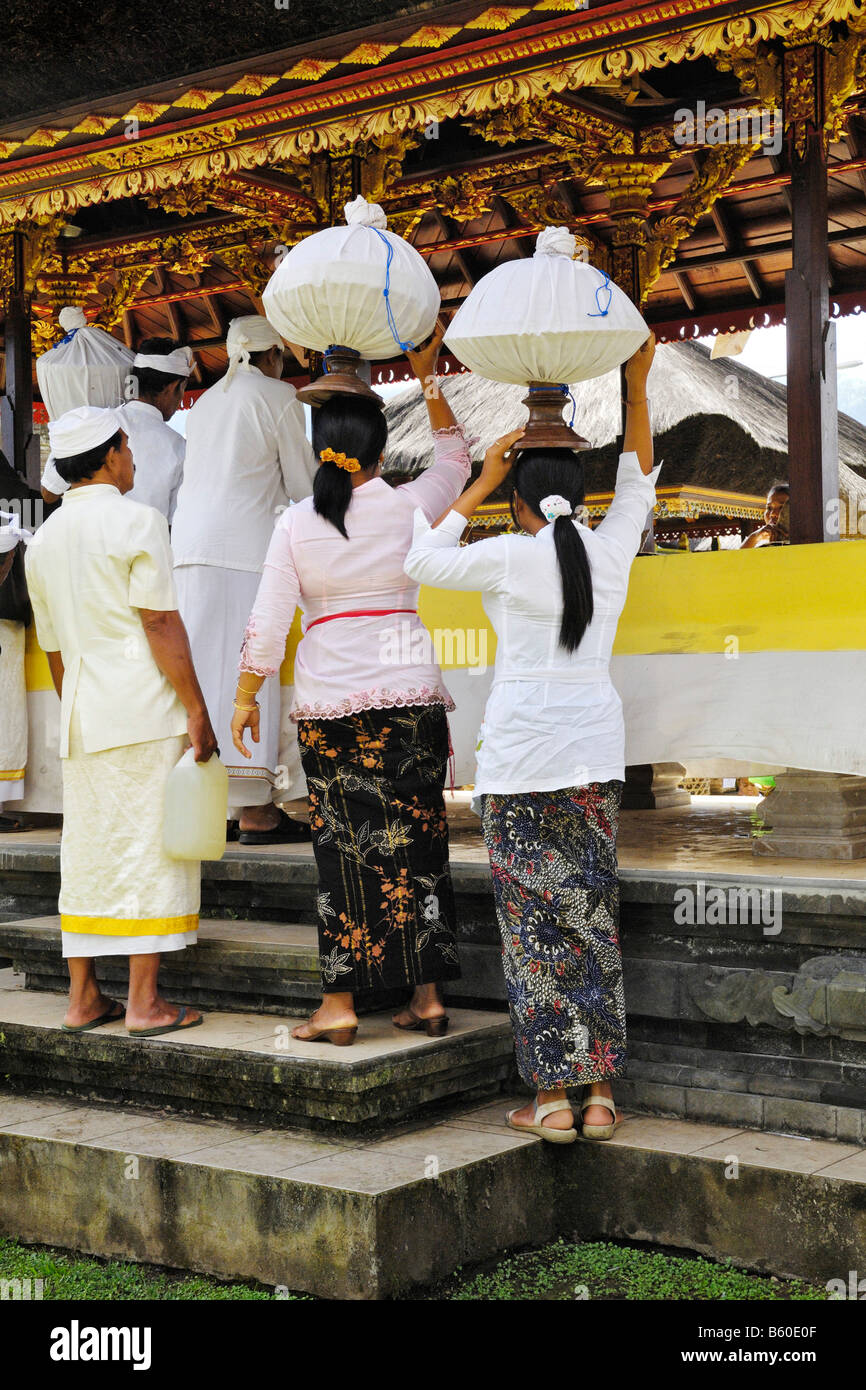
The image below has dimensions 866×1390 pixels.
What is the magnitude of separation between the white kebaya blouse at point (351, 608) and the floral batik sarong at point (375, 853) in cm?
6

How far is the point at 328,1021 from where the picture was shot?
3664 millimetres

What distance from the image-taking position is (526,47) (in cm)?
473

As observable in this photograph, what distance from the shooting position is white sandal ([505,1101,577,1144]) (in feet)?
11.5

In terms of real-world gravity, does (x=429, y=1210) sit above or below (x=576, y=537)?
below

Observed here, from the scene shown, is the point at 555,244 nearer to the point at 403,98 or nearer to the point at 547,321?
the point at 547,321

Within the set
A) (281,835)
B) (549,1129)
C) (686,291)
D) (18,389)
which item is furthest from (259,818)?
(686,291)

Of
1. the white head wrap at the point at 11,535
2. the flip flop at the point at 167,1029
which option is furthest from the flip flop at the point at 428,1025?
the white head wrap at the point at 11,535

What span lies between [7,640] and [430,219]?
3.93 metres

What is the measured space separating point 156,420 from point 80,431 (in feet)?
4.90

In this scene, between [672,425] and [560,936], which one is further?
[672,425]

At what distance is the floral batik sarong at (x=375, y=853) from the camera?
3689mm

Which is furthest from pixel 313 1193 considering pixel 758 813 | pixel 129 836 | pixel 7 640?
pixel 7 640
